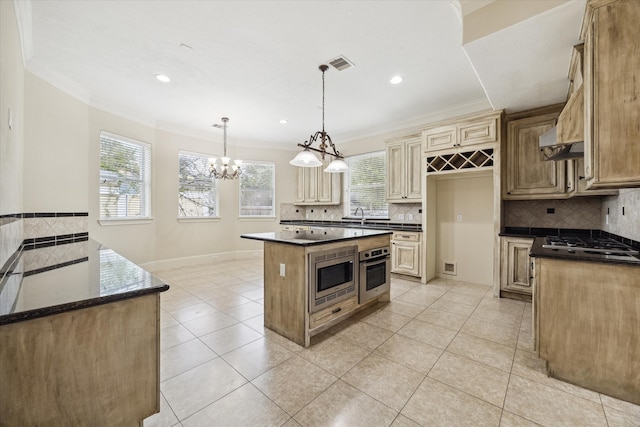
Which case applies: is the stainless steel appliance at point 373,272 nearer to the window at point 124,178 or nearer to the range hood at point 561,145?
the range hood at point 561,145

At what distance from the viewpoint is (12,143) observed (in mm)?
2129

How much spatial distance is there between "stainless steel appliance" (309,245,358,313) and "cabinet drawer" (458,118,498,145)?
101 inches

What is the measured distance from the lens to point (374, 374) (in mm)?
1985

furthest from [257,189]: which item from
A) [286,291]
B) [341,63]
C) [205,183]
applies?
[286,291]

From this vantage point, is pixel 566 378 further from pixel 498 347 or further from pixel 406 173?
pixel 406 173

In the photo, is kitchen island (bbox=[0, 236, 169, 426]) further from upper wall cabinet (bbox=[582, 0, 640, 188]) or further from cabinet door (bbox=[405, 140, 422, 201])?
cabinet door (bbox=[405, 140, 422, 201])

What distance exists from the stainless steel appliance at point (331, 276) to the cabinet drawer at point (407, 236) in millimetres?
1901

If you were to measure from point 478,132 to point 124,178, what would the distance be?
19.5ft

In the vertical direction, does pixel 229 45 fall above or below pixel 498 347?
above

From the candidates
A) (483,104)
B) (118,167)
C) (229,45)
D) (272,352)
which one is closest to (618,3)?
(483,104)

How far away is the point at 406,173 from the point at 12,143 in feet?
16.0

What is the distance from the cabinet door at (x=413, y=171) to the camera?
4520mm

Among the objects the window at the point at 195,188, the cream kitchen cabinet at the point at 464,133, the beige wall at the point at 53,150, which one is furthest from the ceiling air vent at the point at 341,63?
the window at the point at 195,188

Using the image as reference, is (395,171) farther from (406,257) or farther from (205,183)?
(205,183)
